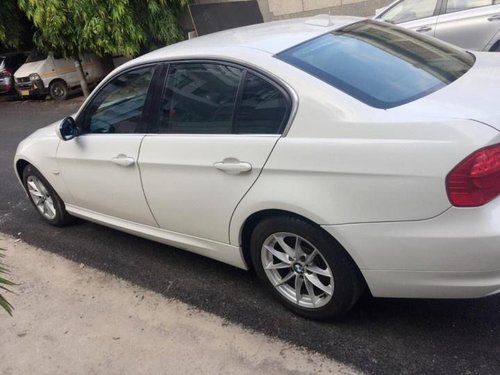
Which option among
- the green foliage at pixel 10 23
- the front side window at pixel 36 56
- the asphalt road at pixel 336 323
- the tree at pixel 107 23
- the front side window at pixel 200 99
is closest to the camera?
the asphalt road at pixel 336 323

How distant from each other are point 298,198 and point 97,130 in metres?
1.93

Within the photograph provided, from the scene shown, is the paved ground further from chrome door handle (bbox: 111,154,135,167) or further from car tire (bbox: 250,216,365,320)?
chrome door handle (bbox: 111,154,135,167)

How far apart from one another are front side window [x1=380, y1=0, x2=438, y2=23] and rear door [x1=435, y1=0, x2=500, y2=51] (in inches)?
9.2

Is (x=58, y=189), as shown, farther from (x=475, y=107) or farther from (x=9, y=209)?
(x=475, y=107)

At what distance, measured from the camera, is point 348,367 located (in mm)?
2623

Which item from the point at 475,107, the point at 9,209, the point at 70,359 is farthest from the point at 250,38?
the point at 9,209

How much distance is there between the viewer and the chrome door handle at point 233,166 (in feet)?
9.23

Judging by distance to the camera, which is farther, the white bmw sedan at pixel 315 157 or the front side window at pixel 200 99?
the front side window at pixel 200 99

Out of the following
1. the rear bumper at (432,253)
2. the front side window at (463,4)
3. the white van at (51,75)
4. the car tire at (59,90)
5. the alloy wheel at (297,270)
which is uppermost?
the front side window at (463,4)

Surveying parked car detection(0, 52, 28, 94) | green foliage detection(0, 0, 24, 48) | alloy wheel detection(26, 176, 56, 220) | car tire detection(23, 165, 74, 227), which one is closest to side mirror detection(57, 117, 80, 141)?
car tire detection(23, 165, 74, 227)

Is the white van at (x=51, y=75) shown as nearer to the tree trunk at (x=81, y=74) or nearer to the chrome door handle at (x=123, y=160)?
the tree trunk at (x=81, y=74)

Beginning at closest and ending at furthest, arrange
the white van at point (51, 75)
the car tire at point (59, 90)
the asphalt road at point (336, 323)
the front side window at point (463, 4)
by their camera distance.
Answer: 1. the asphalt road at point (336, 323)
2. the front side window at point (463, 4)
3. the white van at point (51, 75)
4. the car tire at point (59, 90)

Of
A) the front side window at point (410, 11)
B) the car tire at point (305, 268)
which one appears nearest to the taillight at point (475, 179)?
the car tire at point (305, 268)

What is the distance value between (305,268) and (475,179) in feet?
3.39
